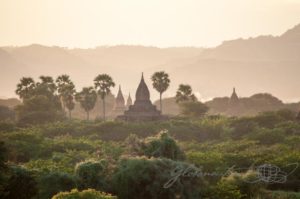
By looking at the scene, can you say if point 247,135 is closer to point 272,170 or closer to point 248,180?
point 272,170

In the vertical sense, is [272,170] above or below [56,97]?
below

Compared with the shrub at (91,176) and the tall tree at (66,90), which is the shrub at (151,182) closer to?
the shrub at (91,176)

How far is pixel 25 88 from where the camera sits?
95875 millimetres

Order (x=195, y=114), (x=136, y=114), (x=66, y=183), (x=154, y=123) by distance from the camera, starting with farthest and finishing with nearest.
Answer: (x=195, y=114)
(x=136, y=114)
(x=154, y=123)
(x=66, y=183)

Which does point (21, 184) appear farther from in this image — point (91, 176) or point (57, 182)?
point (91, 176)

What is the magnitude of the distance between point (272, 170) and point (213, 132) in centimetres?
3097

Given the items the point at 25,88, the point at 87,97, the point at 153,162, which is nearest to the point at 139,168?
the point at 153,162

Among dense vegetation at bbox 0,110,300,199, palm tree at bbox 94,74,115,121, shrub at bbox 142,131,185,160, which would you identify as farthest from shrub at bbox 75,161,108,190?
palm tree at bbox 94,74,115,121

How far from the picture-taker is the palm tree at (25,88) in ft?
309

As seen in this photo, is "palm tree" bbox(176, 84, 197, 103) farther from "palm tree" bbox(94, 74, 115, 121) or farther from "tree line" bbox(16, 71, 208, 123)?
"palm tree" bbox(94, 74, 115, 121)

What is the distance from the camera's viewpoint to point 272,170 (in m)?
44.0

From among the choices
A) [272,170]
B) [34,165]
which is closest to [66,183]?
[34,165]

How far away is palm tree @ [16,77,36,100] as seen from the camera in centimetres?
9431
